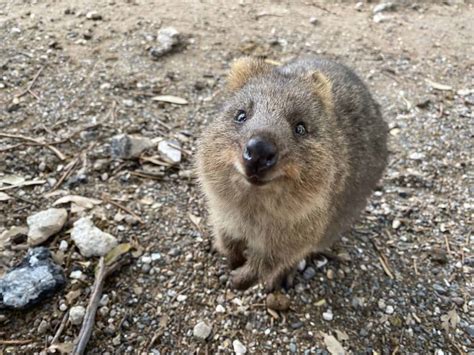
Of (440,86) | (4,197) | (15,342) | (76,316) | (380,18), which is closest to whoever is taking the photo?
(15,342)

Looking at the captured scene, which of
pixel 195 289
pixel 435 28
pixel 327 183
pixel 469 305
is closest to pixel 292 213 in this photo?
pixel 327 183

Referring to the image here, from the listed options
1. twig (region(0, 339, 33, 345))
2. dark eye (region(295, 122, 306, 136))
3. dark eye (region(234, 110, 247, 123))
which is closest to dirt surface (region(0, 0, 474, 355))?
twig (region(0, 339, 33, 345))

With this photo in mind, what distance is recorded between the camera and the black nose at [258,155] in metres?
2.72

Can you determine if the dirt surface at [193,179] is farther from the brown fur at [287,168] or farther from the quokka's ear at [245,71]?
the quokka's ear at [245,71]

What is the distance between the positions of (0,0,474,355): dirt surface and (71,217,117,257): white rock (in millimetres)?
82

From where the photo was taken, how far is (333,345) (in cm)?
365

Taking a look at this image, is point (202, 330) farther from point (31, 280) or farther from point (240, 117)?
point (240, 117)

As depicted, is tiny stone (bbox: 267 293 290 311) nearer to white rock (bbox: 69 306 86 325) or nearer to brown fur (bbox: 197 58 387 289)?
brown fur (bbox: 197 58 387 289)

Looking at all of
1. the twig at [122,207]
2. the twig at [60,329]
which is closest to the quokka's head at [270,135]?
the twig at [122,207]

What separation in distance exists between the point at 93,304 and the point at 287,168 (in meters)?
1.76

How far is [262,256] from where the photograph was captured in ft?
12.6

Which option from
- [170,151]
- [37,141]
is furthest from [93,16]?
[170,151]

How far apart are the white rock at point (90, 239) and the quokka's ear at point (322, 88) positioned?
79.2 inches

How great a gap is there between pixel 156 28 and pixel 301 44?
198 centimetres
